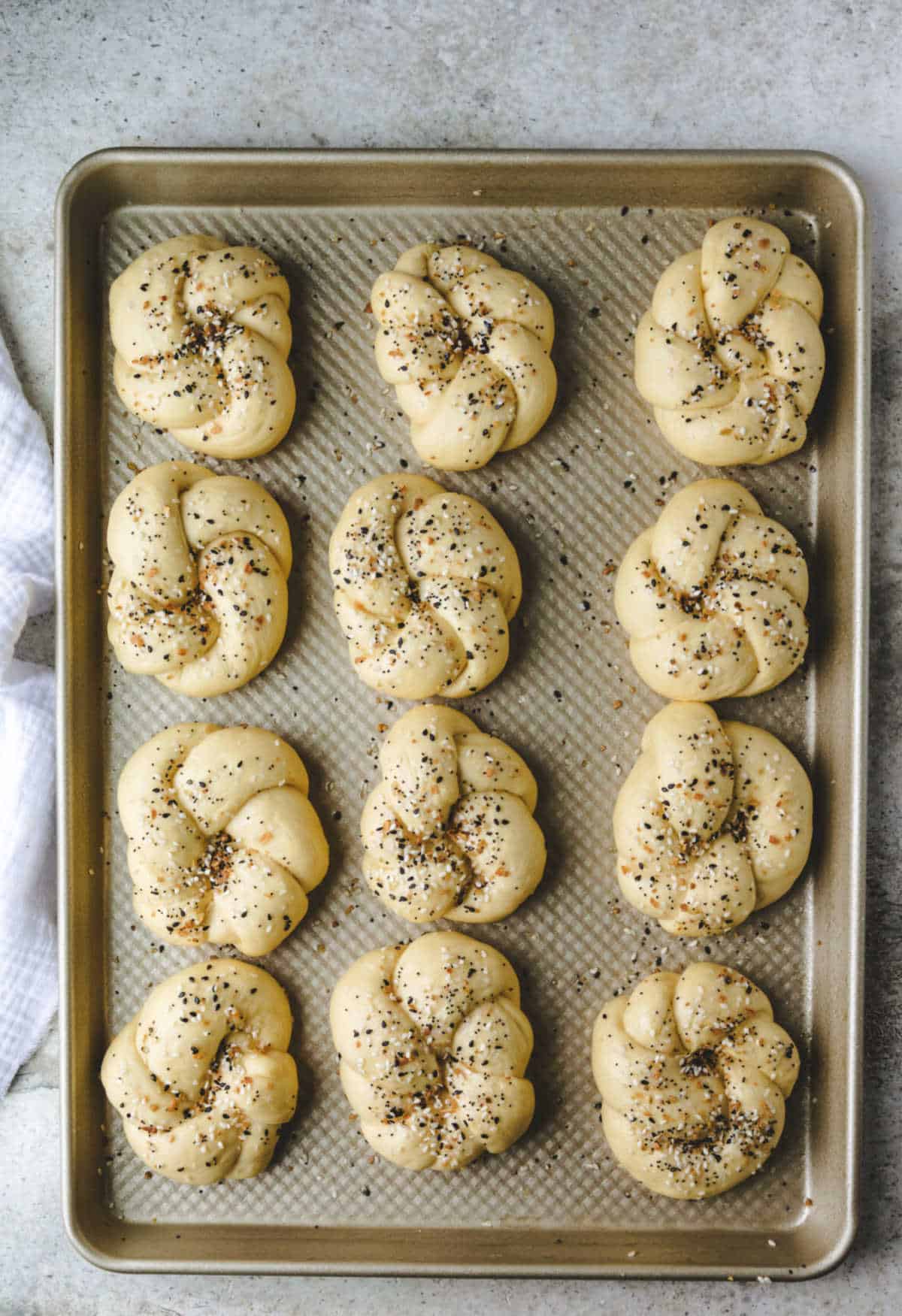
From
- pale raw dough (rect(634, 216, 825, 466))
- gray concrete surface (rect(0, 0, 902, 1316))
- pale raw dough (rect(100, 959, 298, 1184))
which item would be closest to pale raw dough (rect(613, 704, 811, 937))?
gray concrete surface (rect(0, 0, 902, 1316))

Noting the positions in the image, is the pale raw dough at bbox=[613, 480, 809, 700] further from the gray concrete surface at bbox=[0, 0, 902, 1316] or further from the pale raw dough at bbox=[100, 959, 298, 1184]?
the pale raw dough at bbox=[100, 959, 298, 1184]

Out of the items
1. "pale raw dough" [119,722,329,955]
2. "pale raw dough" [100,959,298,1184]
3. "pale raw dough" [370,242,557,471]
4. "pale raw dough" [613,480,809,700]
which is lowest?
"pale raw dough" [100,959,298,1184]

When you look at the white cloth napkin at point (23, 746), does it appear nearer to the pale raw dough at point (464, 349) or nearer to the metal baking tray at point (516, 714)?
the metal baking tray at point (516, 714)

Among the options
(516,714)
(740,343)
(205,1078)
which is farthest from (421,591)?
(205,1078)

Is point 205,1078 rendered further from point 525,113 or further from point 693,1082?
point 525,113

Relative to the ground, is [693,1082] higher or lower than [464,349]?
lower
